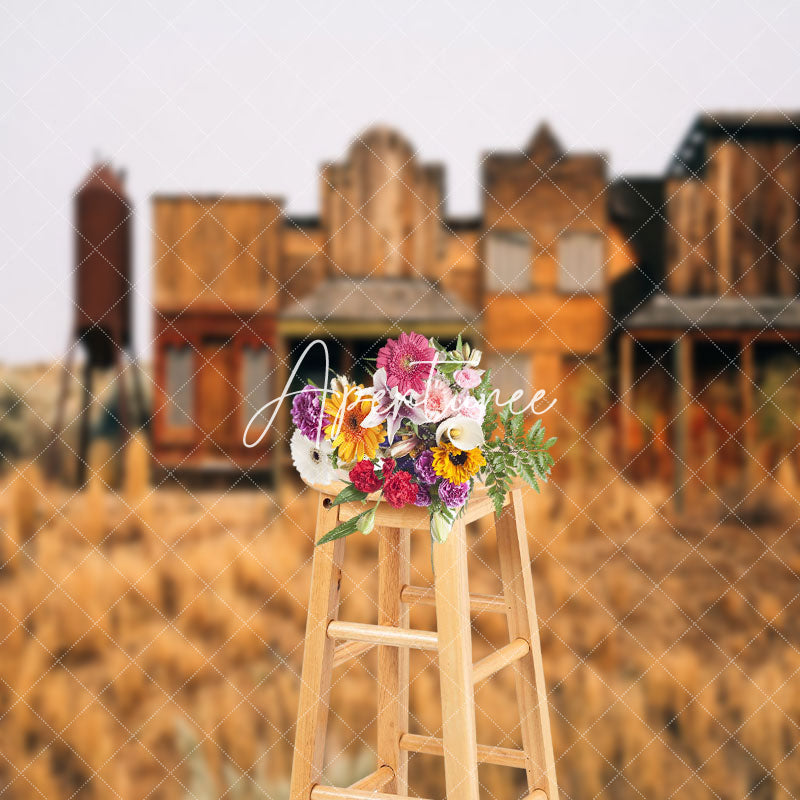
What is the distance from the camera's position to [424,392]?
191 cm

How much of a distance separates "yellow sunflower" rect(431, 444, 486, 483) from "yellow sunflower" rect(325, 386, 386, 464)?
0.13 m

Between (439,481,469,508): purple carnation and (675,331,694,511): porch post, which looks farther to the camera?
(675,331,694,511): porch post

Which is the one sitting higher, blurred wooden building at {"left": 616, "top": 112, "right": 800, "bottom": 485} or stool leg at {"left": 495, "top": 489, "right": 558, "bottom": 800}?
blurred wooden building at {"left": 616, "top": 112, "right": 800, "bottom": 485}

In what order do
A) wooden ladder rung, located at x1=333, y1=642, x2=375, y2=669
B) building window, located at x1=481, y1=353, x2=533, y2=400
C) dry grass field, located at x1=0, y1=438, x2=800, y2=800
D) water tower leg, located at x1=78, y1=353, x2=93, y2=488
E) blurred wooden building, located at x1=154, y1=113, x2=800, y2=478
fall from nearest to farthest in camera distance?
wooden ladder rung, located at x1=333, y1=642, x2=375, y2=669 → dry grass field, located at x1=0, y1=438, x2=800, y2=800 → building window, located at x1=481, y1=353, x2=533, y2=400 → water tower leg, located at x1=78, y1=353, x2=93, y2=488 → blurred wooden building, located at x1=154, y1=113, x2=800, y2=478

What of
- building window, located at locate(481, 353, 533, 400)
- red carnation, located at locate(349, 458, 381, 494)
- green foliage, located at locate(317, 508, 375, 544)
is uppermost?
building window, located at locate(481, 353, 533, 400)

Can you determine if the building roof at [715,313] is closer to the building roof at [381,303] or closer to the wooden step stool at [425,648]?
the building roof at [381,303]

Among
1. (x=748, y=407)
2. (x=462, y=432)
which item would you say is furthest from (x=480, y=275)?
(x=462, y=432)

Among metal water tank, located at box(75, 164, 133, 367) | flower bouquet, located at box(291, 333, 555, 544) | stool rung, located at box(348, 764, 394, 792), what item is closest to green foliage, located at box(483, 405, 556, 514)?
flower bouquet, located at box(291, 333, 555, 544)

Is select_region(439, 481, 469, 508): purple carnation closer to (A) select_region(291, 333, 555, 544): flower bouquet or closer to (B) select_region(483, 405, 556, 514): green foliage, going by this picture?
(A) select_region(291, 333, 555, 544): flower bouquet

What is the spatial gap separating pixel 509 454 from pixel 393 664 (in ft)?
2.29

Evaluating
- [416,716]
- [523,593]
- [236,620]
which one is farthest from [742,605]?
[523,593]

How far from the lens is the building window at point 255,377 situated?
4812mm

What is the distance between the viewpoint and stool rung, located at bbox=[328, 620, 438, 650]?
1.94 metres

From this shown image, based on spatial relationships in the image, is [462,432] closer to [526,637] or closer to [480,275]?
[526,637]
